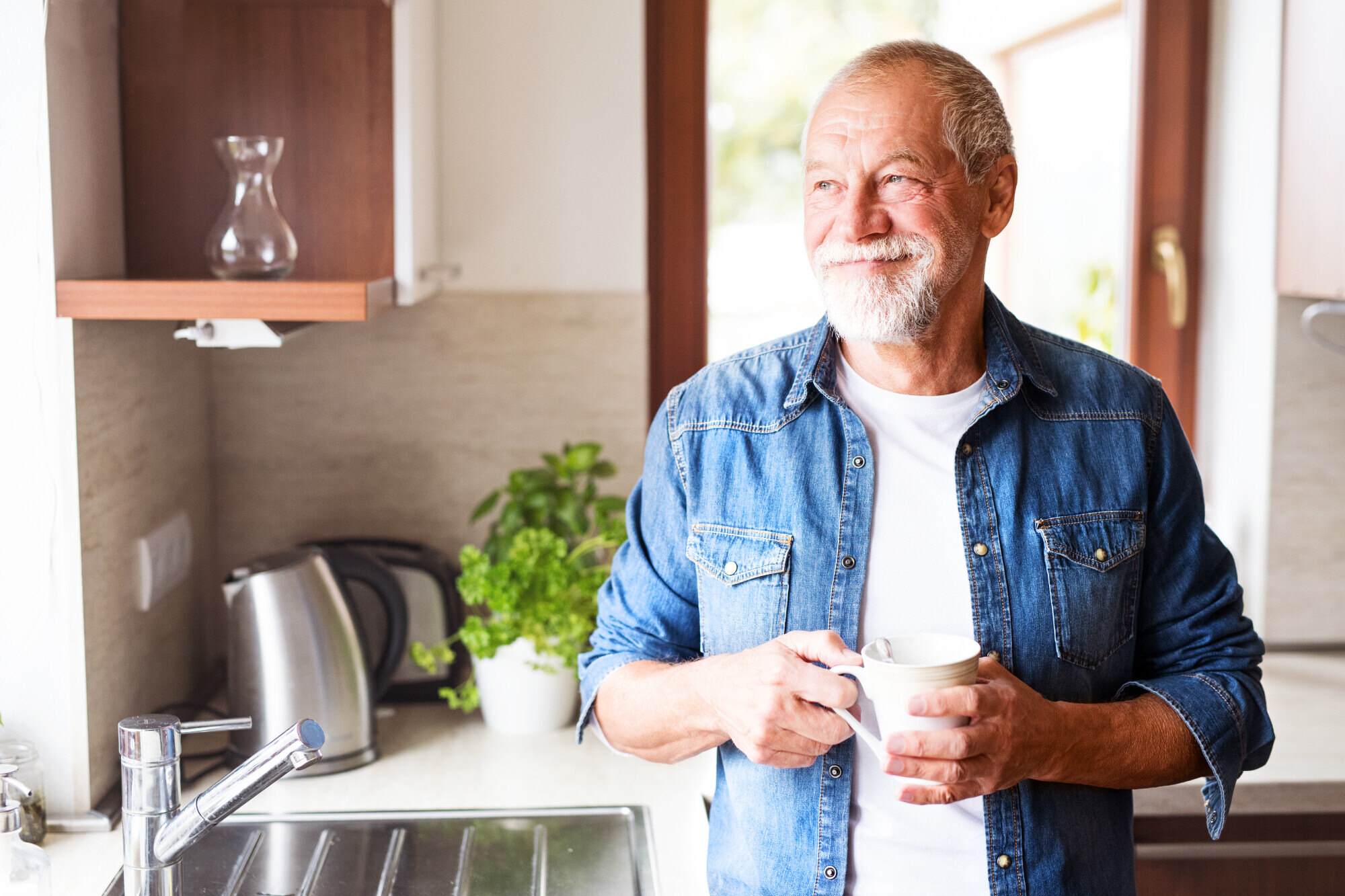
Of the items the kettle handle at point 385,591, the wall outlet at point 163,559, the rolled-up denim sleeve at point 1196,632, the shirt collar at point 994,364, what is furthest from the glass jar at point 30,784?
the rolled-up denim sleeve at point 1196,632

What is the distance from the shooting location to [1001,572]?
1168 mm

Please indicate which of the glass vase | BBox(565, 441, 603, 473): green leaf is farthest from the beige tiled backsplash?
the glass vase

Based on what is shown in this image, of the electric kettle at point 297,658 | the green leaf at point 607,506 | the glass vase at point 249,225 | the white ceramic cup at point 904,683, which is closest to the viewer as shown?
the white ceramic cup at point 904,683

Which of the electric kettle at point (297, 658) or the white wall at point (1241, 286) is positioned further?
the white wall at point (1241, 286)

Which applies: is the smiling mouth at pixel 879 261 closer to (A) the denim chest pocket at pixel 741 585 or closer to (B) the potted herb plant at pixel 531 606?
(A) the denim chest pocket at pixel 741 585

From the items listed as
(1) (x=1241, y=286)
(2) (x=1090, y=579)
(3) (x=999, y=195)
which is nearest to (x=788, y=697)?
(2) (x=1090, y=579)

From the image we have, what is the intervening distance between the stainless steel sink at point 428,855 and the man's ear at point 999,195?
2.54 ft

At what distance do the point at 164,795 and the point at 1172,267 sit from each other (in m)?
1.79

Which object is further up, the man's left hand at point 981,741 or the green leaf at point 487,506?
the green leaf at point 487,506

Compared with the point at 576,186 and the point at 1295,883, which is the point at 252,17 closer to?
the point at 576,186

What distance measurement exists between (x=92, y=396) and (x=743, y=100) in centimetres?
118

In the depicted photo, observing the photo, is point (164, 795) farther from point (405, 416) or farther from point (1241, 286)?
point (1241, 286)

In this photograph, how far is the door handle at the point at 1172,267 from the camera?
2.15 metres

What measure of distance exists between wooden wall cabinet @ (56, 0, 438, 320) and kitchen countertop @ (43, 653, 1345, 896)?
2.02ft
